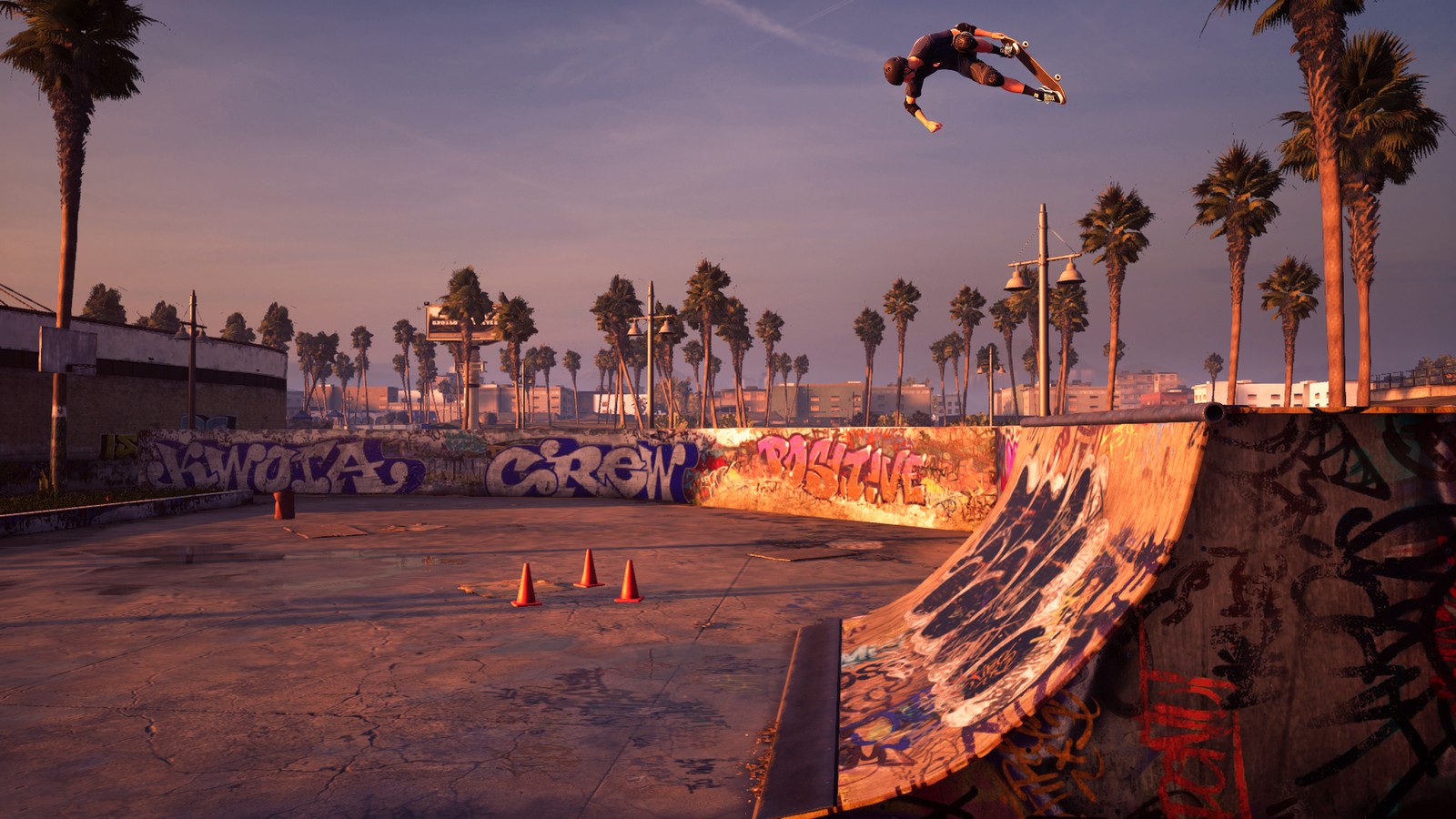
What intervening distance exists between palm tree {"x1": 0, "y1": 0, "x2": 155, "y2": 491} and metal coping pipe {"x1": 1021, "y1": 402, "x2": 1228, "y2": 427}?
2533 cm

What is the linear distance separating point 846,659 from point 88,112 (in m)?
26.1

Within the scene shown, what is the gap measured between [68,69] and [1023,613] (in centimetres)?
2741

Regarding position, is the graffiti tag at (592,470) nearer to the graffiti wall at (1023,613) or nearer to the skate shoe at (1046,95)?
the skate shoe at (1046,95)

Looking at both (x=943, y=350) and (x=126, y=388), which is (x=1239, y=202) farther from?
(x=943, y=350)

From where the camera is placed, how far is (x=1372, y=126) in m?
23.4

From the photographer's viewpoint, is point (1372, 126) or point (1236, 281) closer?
point (1372, 126)

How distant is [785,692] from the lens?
6.48 m

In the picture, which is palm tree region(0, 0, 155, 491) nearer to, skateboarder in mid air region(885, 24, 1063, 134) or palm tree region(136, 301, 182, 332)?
skateboarder in mid air region(885, 24, 1063, 134)

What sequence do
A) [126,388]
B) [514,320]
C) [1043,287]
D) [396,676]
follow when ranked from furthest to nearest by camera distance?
[514,320]
[126,388]
[1043,287]
[396,676]

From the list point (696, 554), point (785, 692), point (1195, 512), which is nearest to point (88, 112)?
point (696, 554)

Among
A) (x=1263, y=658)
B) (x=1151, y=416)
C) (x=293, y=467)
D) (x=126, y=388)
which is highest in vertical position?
(x=126, y=388)

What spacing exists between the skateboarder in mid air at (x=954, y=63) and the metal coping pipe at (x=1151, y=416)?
543cm

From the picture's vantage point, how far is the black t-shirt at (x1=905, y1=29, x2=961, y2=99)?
10.3 meters

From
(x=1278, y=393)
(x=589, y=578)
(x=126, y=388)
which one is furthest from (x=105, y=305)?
(x=1278, y=393)
